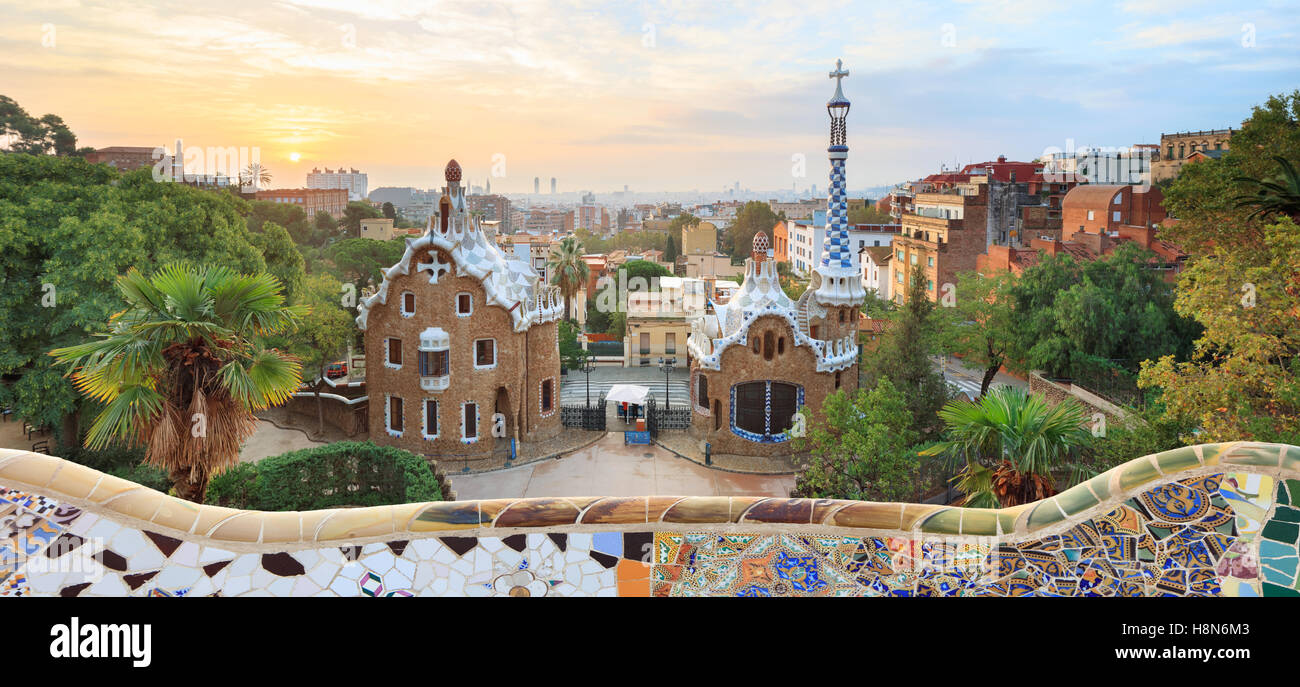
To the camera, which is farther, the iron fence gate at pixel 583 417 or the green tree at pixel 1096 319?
the iron fence gate at pixel 583 417

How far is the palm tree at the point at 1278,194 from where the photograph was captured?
1584 centimetres

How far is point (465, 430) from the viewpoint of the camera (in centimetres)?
2822

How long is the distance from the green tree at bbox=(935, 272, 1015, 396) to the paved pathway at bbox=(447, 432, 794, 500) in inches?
469

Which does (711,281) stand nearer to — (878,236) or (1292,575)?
(878,236)

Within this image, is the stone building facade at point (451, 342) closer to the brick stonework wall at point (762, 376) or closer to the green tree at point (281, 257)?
the green tree at point (281, 257)

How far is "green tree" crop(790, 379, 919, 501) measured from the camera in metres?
18.7

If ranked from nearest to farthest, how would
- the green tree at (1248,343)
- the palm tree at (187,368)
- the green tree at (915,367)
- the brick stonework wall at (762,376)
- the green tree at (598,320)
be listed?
the palm tree at (187,368) < the green tree at (1248,343) < the green tree at (915,367) < the brick stonework wall at (762,376) < the green tree at (598,320)

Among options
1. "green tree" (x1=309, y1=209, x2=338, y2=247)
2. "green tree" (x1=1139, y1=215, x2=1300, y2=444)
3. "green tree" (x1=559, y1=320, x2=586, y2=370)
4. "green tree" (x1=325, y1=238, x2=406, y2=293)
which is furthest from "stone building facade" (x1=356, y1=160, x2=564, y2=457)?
"green tree" (x1=309, y1=209, x2=338, y2=247)

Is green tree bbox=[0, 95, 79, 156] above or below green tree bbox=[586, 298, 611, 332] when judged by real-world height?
above

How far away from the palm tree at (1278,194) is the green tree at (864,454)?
8.27 meters

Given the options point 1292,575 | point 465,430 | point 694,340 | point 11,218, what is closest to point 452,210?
point 465,430

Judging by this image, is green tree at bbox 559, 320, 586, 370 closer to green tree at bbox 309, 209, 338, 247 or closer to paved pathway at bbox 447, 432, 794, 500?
paved pathway at bbox 447, 432, 794, 500

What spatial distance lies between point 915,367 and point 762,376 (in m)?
4.97

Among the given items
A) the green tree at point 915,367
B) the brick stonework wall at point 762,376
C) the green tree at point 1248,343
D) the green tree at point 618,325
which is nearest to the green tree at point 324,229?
the green tree at point 618,325
